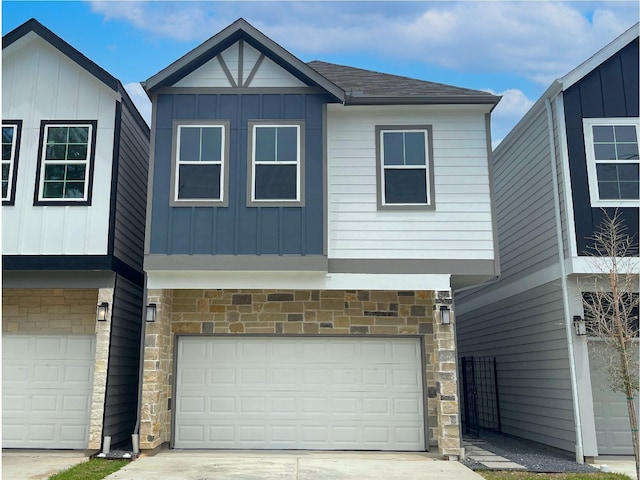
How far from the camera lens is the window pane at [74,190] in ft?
30.7

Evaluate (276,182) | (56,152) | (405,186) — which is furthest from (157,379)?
(405,186)

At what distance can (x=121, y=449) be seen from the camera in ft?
30.5

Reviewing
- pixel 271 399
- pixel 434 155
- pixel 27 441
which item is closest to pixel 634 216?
pixel 434 155

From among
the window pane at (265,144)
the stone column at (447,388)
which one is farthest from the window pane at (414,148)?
the stone column at (447,388)

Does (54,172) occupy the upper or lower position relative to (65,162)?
lower

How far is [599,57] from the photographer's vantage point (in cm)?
981

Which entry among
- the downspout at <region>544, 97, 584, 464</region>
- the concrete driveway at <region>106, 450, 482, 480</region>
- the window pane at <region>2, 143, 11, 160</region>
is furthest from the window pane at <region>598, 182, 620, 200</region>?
the window pane at <region>2, 143, 11, 160</region>

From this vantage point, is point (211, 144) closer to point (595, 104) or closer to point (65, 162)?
point (65, 162)

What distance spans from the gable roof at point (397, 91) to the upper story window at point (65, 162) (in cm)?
448

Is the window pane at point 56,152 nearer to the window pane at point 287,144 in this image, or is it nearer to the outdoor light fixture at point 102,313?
the outdoor light fixture at point 102,313

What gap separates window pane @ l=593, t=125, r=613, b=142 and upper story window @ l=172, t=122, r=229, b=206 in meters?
6.30

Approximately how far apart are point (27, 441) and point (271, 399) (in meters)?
4.19

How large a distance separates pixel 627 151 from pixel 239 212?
6668mm

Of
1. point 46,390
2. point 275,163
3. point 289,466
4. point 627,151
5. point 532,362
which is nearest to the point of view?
point 289,466
